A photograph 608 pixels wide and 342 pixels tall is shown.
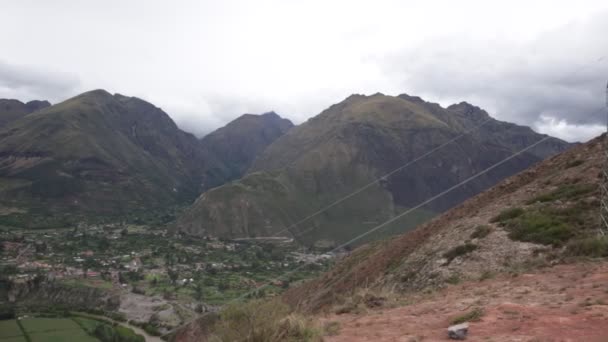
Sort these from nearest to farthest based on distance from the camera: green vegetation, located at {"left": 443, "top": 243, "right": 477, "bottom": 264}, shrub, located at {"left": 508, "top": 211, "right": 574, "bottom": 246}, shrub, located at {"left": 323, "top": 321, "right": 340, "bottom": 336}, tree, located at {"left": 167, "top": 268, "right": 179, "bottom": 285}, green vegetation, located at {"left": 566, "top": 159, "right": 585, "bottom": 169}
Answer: shrub, located at {"left": 323, "top": 321, "right": 340, "bottom": 336} → shrub, located at {"left": 508, "top": 211, "right": 574, "bottom": 246} → green vegetation, located at {"left": 443, "top": 243, "right": 477, "bottom": 264} → green vegetation, located at {"left": 566, "top": 159, "right": 585, "bottom": 169} → tree, located at {"left": 167, "top": 268, "right": 179, "bottom": 285}

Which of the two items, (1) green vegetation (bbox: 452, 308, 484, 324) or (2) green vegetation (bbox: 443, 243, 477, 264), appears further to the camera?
(2) green vegetation (bbox: 443, 243, 477, 264)

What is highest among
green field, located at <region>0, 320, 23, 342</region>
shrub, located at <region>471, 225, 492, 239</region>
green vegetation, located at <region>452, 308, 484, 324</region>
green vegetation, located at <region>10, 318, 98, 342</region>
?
shrub, located at <region>471, 225, 492, 239</region>

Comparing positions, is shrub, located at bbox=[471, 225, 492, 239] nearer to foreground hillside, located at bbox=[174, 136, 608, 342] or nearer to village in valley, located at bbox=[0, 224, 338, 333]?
foreground hillside, located at bbox=[174, 136, 608, 342]

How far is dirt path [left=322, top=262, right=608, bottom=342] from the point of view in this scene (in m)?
8.91

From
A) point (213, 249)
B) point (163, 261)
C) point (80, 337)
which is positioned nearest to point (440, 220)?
point (80, 337)

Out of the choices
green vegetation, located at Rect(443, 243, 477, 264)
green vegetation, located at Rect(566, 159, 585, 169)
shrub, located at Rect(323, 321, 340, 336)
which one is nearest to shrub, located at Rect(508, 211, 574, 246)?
green vegetation, located at Rect(443, 243, 477, 264)

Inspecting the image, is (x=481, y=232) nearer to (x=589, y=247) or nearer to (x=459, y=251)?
(x=459, y=251)

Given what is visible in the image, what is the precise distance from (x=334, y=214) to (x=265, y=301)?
524 feet

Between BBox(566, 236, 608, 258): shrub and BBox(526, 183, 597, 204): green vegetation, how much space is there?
16.1 ft

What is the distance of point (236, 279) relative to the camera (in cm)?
10438

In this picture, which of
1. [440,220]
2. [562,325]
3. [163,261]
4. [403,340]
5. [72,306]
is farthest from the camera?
[163,261]

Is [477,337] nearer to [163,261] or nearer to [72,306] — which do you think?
[72,306]

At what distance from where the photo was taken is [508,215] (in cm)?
1964

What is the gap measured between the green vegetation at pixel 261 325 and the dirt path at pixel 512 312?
1.41 metres
